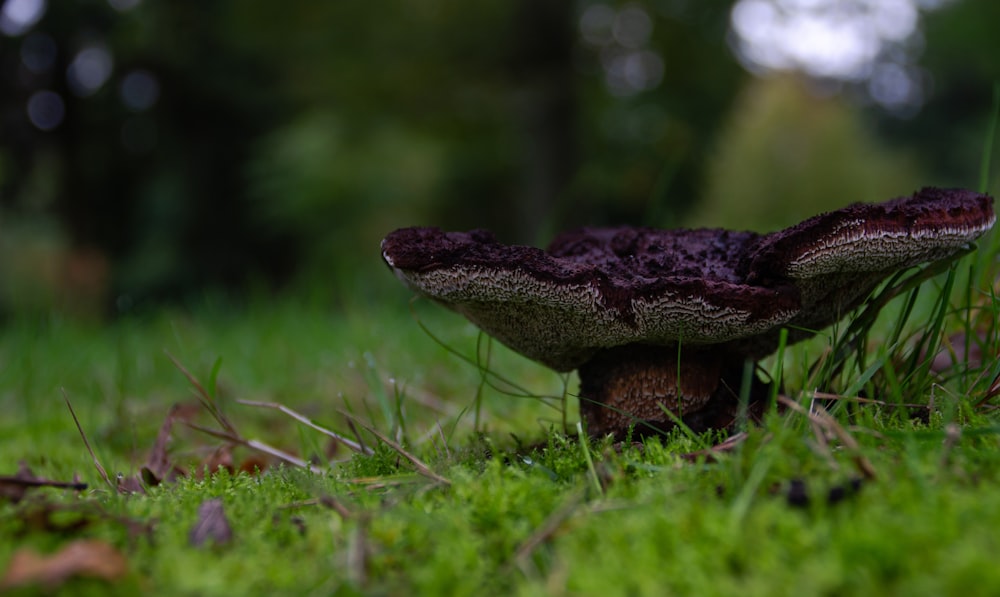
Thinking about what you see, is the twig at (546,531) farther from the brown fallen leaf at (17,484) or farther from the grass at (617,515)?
the brown fallen leaf at (17,484)

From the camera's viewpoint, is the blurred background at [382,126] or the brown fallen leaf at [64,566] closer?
the brown fallen leaf at [64,566]

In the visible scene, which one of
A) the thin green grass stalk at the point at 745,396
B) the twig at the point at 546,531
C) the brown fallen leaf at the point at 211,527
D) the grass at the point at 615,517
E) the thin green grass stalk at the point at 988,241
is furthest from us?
the thin green grass stalk at the point at 988,241

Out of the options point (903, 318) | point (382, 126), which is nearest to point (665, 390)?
point (903, 318)

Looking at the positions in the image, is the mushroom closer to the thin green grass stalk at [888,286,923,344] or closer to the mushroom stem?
the mushroom stem

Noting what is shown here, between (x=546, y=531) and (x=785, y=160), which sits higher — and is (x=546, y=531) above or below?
below

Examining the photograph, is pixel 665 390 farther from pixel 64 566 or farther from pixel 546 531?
pixel 64 566

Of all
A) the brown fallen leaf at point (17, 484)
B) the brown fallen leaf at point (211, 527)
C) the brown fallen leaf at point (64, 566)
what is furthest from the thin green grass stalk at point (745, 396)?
the brown fallen leaf at point (17, 484)
